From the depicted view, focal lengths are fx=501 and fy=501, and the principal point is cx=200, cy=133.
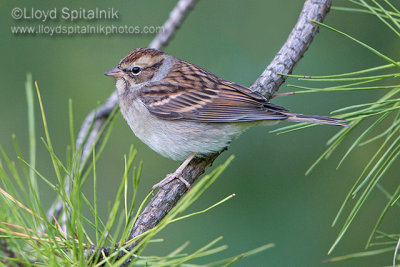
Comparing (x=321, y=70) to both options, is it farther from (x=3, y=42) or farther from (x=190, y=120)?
(x=3, y=42)

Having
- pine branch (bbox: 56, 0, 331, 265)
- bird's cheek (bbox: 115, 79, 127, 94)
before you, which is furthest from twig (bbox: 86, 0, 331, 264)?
bird's cheek (bbox: 115, 79, 127, 94)

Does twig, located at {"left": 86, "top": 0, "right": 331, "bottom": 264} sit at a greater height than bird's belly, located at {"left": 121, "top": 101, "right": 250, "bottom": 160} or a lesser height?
greater

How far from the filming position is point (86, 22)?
3939mm

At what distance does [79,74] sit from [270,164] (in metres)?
1.68

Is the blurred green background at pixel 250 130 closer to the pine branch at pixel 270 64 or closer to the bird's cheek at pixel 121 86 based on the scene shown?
the pine branch at pixel 270 64

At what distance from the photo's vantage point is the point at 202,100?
3.04 meters

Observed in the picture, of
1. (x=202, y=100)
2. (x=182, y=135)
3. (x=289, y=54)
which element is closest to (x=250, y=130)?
(x=202, y=100)

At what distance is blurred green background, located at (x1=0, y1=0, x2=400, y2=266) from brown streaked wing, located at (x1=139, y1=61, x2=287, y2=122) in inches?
25.3

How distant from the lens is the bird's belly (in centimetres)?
290

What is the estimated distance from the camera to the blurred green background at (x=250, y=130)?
3398 millimetres

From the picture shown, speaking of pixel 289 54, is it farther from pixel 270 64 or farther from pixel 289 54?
pixel 270 64

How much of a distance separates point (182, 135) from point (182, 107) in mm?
177

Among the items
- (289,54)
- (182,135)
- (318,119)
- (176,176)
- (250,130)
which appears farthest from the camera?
(250,130)

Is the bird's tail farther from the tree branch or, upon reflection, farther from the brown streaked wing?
the tree branch
